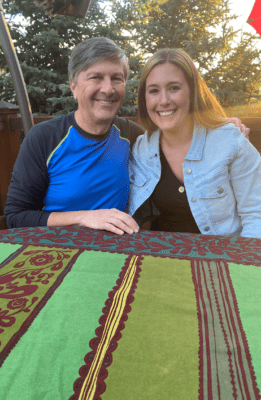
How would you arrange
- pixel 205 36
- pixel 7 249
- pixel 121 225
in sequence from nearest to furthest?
pixel 7 249, pixel 121 225, pixel 205 36

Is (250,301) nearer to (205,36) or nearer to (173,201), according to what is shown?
(173,201)

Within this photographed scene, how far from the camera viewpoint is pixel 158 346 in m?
0.62

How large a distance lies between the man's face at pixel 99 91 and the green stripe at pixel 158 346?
976mm

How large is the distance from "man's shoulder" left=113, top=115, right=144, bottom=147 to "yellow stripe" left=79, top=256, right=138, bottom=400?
1.06 metres

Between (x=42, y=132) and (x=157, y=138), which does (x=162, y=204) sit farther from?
(x=42, y=132)

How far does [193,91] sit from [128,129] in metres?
0.45

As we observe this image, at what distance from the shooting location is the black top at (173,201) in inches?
67.2

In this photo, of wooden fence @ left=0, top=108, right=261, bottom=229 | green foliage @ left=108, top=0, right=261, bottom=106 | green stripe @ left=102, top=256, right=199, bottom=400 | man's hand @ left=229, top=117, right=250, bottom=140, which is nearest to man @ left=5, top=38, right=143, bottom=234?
man's hand @ left=229, top=117, right=250, bottom=140

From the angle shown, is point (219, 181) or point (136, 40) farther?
point (136, 40)

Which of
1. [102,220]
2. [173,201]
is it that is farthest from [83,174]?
[173,201]

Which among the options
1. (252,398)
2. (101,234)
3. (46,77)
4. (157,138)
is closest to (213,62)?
(46,77)

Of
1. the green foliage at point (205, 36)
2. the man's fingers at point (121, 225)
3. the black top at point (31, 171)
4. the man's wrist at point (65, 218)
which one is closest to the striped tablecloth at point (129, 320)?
the man's fingers at point (121, 225)

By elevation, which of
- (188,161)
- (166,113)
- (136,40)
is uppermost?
(136,40)

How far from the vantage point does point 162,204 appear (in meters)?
1.74
